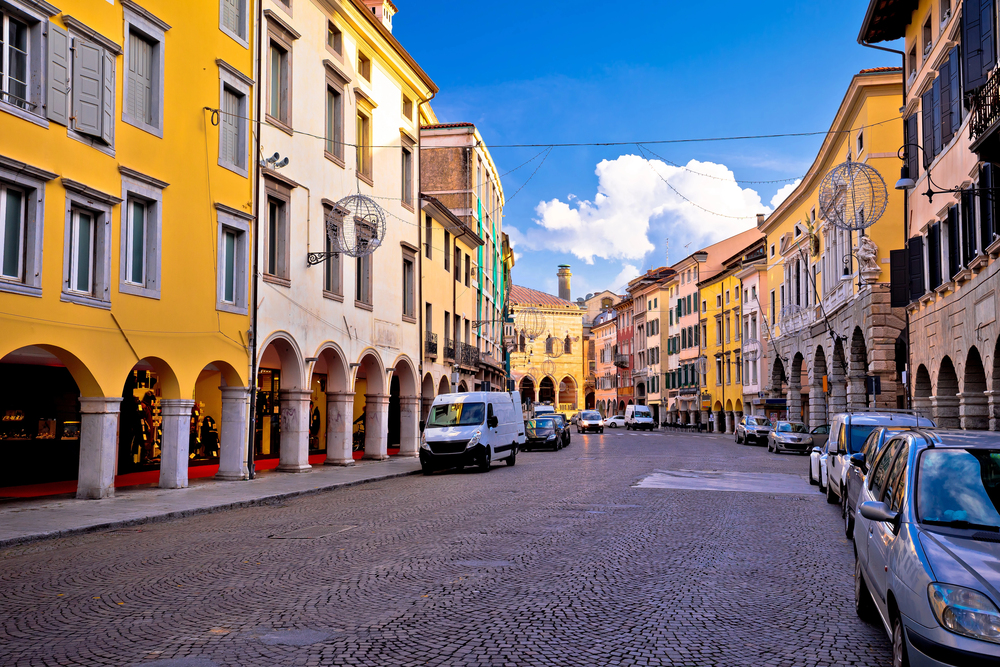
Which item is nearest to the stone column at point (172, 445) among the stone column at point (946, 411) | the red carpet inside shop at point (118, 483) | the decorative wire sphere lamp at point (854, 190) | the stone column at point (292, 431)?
the red carpet inside shop at point (118, 483)

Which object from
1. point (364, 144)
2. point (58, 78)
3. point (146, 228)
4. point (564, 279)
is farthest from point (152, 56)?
point (564, 279)

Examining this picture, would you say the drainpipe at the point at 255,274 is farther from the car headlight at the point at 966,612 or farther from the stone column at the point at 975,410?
the car headlight at the point at 966,612

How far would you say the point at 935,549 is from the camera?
203 inches

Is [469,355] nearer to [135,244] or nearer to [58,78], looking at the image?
[135,244]

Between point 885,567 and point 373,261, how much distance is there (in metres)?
25.1

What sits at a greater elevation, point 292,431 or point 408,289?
point 408,289

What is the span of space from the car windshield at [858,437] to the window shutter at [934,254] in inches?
394

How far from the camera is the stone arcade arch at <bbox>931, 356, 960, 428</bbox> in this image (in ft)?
79.2

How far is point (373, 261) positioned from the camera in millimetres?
29672

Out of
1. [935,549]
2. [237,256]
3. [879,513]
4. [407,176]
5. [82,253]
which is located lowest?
[935,549]

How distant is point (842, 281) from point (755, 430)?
11.6 m

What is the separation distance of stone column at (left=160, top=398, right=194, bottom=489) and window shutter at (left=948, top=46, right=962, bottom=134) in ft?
62.2

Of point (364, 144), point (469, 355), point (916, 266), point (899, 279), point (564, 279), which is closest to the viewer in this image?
point (916, 266)

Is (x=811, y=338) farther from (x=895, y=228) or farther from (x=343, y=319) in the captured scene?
(x=343, y=319)
